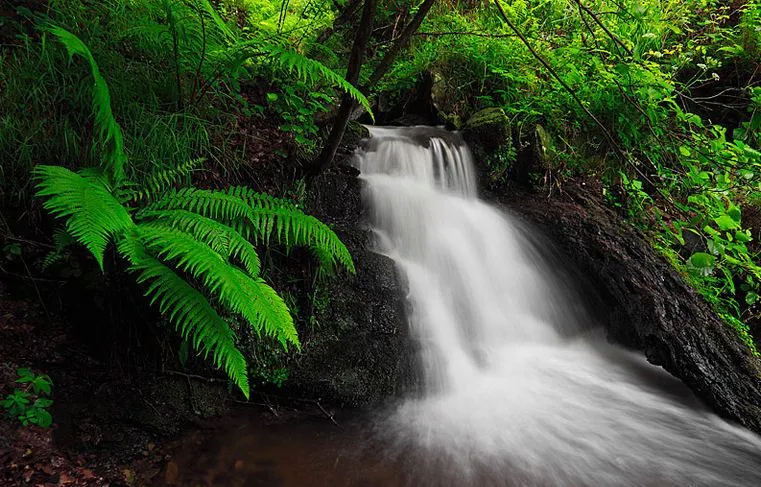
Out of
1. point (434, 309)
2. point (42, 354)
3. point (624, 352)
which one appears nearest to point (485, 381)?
point (434, 309)

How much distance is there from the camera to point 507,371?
335cm

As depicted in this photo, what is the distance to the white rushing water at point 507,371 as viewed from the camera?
2.52 m

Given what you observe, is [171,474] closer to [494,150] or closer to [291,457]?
[291,457]

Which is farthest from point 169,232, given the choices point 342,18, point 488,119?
point 488,119

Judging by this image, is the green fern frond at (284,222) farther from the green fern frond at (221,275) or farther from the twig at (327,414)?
the twig at (327,414)

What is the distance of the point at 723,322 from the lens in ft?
12.7

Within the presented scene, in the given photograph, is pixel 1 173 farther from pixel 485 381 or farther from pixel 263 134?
pixel 485 381

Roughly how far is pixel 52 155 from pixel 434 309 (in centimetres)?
273

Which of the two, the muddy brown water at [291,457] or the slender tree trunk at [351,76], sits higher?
the slender tree trunk at [351,76]

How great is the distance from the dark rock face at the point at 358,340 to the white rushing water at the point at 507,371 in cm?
21

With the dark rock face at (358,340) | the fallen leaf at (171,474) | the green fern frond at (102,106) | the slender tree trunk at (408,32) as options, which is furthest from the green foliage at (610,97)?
the fallen leaf at (171,474)

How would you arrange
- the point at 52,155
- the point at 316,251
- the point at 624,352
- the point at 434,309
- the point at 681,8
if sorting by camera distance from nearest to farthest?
the point at 52,155, the point at 316,251, the point at 434,309, the point at 624,352, the point at 681,8

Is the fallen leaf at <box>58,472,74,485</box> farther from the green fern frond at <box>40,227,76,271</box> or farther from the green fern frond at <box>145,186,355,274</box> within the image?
the green fern frond at <box>145,186,355,274</box>

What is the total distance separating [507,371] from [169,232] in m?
2.72
